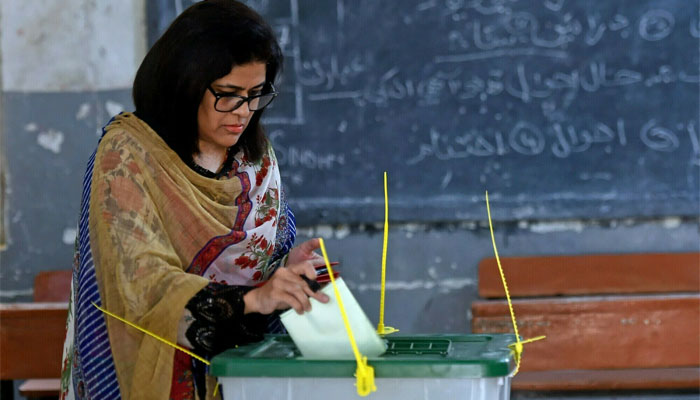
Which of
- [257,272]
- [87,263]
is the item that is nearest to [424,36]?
[257,272]

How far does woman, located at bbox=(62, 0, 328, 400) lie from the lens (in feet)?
4.93

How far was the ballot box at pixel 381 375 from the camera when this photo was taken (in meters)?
1.26

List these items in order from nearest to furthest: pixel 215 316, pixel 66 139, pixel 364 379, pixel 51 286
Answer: pixel 364 379 → pixel 215 316 → pixel 51 286 → pixel 66 139

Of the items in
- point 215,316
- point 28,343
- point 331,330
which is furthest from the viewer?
point 28,343

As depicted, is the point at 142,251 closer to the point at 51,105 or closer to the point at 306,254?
the point at 306,254

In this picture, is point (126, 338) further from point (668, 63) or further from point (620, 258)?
point (668, 63)

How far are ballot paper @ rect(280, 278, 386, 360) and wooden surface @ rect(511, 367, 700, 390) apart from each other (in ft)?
5.99

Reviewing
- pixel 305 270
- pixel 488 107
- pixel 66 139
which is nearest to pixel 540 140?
pixel 488 107

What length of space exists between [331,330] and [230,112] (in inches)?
20.4

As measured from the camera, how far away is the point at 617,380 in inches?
121

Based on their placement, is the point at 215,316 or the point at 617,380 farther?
the point at 617,380

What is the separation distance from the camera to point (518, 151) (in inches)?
146

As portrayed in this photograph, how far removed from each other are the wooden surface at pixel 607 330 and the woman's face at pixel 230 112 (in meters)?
1.53

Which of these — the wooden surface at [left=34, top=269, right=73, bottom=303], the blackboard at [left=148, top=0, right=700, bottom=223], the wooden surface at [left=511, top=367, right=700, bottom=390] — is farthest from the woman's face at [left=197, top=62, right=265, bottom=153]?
the blackboard at [left=148, top=0, right=700, bottom=223]
